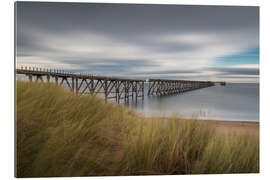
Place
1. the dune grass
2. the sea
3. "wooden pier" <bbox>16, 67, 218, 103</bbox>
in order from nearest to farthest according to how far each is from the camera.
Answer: the dune grass → the sea → "wooden pier" <bbox>16, 67, 218, 103</bbox>

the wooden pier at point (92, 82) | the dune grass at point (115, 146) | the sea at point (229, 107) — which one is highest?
the wooden pier at point (92, 82)

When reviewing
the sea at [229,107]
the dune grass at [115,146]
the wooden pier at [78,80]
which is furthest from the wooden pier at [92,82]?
the dune grass at [115,146]

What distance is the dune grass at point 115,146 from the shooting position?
8.32 feet

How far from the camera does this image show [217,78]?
363 centimetres

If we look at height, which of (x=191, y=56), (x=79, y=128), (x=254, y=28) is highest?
(x=254, y=28)

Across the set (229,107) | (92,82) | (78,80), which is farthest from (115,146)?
(78,80)

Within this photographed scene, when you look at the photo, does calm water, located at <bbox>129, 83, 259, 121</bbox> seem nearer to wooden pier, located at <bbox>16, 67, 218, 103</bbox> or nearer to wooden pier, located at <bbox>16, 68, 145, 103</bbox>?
wooden pier, located at <bbox>16, 67, 218, 103</bbox>

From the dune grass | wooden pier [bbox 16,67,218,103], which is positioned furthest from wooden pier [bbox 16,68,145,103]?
the dune grass

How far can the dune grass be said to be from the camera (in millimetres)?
2535

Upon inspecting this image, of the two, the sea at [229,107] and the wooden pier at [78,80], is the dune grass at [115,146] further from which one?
the wooden pier at [78,80]

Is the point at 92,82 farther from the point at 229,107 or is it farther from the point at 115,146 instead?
the point at 229,107
